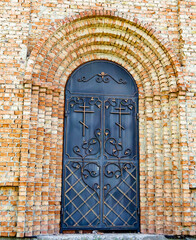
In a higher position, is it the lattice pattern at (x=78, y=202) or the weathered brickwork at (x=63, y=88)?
the weathered brickwork at (x=63, y=88)

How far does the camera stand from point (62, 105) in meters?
5.82

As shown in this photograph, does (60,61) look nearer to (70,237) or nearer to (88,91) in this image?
(88,91)

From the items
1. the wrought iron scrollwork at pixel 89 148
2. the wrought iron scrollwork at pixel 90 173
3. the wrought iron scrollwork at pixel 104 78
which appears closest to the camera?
the wrought iron scrollwork at pixel 90 173

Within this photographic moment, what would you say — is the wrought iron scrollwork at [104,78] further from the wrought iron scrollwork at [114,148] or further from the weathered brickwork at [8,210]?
the weathered brickwork at [8,210]

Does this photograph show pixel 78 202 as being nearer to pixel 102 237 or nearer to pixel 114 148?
pixel 102 237

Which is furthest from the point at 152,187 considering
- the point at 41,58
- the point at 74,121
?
the point at 41,58

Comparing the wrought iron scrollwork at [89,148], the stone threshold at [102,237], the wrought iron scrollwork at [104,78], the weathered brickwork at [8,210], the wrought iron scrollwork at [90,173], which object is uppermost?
the wrought iron scrollwork at [104,78]

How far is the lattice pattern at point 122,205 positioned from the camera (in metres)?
5.51

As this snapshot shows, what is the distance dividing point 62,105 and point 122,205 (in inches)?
85.1

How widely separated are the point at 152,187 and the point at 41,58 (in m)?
3.11

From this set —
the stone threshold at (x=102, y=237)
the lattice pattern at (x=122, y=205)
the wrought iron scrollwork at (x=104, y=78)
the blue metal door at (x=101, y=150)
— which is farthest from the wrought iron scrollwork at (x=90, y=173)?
the wrought iron scrollwork at (x=104, y=78)

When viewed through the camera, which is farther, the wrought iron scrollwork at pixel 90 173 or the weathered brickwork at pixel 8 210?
the wrought iron scrollwork at pixel 90 173

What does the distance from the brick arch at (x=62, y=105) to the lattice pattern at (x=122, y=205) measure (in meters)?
A: 0.18

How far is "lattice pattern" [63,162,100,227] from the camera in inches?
213
